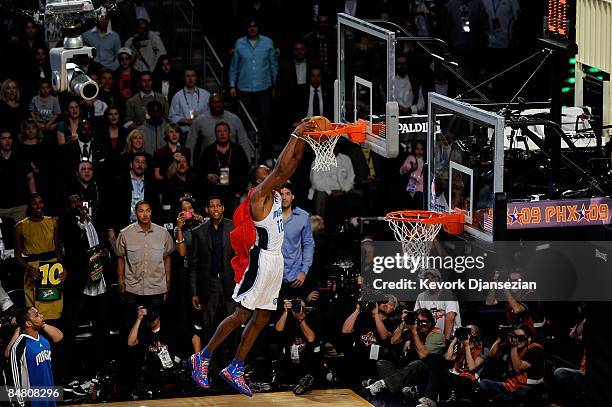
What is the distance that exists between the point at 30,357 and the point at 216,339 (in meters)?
2.09

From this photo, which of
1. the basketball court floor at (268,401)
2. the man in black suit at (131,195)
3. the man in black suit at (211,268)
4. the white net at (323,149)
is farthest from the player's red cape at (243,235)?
the man in black suit at (131,195)

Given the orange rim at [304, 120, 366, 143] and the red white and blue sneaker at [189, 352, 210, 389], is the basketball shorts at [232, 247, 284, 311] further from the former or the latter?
the orange rim at [304, 120, 366, 143]

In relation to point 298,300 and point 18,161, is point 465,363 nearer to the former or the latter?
point 298,300

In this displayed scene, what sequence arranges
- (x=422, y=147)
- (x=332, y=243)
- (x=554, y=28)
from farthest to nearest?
(x=422, y=147) → (x=332, y=243) → (x=554, y=28)

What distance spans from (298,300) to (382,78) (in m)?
3.09

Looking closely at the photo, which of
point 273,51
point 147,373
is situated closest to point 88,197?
point 147,373

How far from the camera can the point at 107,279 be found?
15656 millimetres

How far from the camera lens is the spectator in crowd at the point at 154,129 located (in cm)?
1684

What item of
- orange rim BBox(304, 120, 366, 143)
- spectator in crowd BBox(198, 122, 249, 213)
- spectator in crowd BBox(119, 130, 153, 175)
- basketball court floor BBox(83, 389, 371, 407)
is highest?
orange rim BBox(304, 120, 366, 143)

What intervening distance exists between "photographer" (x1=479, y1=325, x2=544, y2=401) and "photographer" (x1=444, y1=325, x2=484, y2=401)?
0.93 feet

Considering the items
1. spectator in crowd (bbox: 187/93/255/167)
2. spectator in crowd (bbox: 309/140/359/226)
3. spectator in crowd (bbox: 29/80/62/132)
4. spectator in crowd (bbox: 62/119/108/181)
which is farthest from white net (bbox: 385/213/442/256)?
spectator in crowd (bbox: 29/80/62/132)

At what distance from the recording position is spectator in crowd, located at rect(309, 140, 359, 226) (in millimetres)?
16938

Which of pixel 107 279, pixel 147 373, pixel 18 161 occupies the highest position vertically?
pixel 18 161

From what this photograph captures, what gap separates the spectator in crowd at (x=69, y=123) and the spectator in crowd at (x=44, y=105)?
0.64 metres
